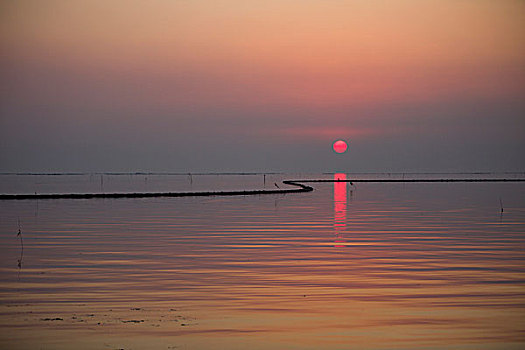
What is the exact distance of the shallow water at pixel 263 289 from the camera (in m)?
16.1

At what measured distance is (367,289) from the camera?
22.2 meters

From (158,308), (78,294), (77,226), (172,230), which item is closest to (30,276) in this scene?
(78,294)

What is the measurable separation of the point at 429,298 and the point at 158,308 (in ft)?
22.4

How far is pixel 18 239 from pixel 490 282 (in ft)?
75.8

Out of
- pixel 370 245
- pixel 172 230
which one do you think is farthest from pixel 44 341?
pixel 172 230

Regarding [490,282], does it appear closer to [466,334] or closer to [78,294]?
[466,334]

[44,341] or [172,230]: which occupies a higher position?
[172,230]

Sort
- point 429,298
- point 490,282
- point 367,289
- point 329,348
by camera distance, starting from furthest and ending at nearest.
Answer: point 490,282 < point 367,289 < point 429,298 < point 329,348

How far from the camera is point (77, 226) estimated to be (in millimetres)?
47156

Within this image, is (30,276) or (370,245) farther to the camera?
(370,245)

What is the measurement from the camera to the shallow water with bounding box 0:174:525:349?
16094mm

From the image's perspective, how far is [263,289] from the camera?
22.2 meters

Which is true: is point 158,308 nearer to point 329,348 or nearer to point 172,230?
point 329,348

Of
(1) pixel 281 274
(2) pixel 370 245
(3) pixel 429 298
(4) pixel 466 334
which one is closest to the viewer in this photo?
(4) pixel 466 334
